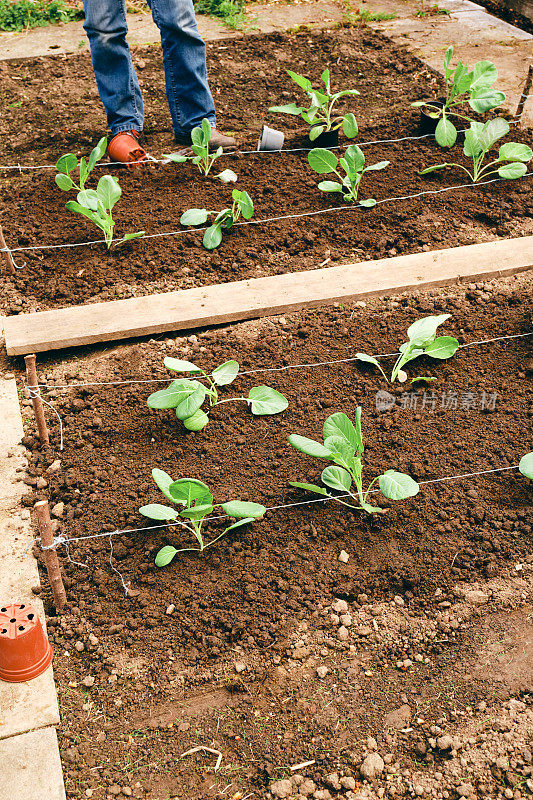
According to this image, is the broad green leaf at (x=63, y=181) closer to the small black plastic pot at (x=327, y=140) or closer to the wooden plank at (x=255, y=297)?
the wooden plank at (x=255, y=297)

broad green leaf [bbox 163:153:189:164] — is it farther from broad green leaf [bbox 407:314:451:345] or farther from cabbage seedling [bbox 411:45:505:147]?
broad green leaf [bbox 407:314:451:345]

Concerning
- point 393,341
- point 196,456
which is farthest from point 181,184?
point 196,456

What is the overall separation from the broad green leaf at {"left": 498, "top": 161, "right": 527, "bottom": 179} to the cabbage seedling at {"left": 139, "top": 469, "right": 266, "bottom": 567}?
2.31 metres

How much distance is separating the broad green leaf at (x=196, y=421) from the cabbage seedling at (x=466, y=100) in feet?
7.16

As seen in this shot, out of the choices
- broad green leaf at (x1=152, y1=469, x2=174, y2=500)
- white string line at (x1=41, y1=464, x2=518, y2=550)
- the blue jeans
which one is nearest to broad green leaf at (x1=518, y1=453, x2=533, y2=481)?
white string line at (x1=41, y1=464, x2=518, y2=550)

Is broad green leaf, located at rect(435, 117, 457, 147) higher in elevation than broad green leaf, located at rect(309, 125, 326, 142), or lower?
higher

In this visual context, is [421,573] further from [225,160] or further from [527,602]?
[225,160]

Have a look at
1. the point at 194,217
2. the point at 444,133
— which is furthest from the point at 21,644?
the point at 444,133

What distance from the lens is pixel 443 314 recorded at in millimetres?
2834

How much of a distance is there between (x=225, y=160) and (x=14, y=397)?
6.08ft

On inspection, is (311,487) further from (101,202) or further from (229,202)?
(229,202)

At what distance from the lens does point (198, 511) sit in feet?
6.58

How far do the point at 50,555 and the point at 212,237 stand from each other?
1.79 metres

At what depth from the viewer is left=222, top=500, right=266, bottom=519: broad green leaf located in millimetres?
2031
